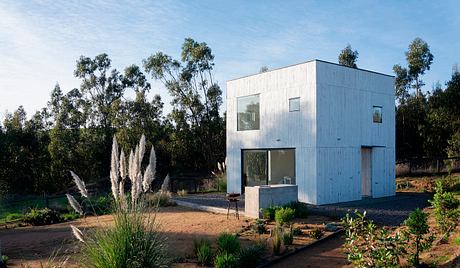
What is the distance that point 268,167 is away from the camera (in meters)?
16.2

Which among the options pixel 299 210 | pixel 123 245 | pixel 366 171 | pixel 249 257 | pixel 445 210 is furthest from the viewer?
pixel 366 171

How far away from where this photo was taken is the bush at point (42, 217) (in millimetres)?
13555

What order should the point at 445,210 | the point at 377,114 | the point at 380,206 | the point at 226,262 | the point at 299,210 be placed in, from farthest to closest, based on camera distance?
the point at 377,114, the point at 380,206, the point at 299,210, the point at 445,210, the point at 226,262

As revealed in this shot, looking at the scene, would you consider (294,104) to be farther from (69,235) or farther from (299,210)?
(69,235)

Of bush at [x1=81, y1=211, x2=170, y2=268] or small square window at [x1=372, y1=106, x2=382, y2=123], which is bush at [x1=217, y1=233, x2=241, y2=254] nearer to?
bush at [x1=81, y1=211, x2=170, y2=268]

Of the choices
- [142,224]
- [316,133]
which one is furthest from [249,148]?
[142,224]

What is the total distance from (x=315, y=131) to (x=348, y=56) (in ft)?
53.3

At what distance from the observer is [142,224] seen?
5082mm

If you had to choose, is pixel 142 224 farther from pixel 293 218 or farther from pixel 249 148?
pixel 249 148

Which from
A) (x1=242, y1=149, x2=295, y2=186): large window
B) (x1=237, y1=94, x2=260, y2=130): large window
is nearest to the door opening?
(x1=242, y1=149, x2=295, y2=186): large window

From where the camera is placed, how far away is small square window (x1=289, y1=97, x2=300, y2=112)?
1503 centimetres

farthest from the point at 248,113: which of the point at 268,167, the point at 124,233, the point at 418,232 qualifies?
the point at 124,233

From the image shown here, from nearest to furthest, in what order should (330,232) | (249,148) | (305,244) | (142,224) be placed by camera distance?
(142,224) < (305,244) < (330,232) < (249,148)

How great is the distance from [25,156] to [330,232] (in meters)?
22.4
